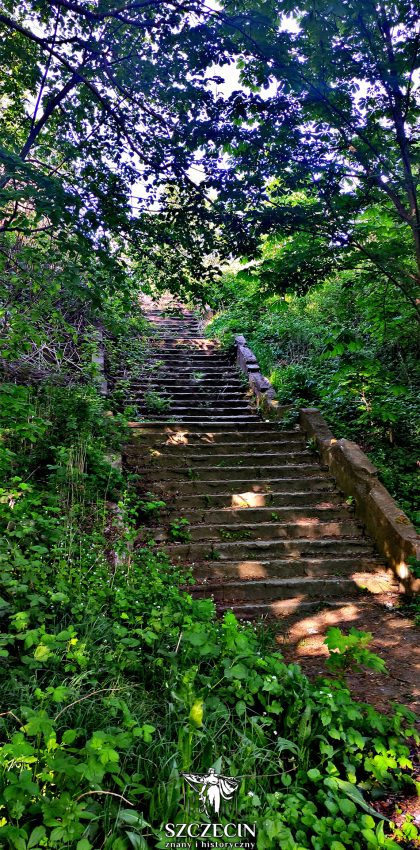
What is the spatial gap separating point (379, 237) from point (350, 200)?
134 cm

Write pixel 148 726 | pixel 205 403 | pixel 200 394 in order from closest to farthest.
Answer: pixel 148 726 < pixel 205 403 < pixel 200 394

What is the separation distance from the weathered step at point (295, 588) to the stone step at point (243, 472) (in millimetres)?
1811

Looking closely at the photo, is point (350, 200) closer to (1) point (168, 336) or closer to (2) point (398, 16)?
(2) point (398, 16)

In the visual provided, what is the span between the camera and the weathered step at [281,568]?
16.3 feet

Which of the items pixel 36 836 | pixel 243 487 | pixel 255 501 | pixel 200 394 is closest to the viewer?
pixel 36 836

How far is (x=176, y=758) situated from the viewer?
2.08 metres

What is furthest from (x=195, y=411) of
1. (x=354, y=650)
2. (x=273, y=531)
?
(x=354, y=650)

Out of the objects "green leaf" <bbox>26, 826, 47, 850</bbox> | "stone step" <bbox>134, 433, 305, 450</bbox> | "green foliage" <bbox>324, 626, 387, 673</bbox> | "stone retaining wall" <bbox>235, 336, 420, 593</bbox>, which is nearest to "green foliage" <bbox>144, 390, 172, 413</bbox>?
"stone step" <bbox>134, 433, 305, 450</bbox>

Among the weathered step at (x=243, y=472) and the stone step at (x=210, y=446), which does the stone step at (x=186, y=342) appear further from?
the weathered step at (x=243, y=472)

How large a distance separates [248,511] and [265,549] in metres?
0.68

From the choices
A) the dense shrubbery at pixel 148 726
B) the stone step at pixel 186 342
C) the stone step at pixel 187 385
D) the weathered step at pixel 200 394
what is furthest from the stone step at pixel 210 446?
the stone step at pixel 186 342

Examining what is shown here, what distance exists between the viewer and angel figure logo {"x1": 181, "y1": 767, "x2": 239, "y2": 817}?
1.92 metres

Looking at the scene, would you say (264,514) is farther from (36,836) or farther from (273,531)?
(36,836)

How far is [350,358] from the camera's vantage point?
7.59 m
